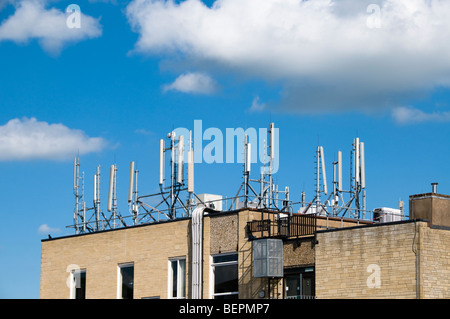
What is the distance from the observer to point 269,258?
35.1 meters

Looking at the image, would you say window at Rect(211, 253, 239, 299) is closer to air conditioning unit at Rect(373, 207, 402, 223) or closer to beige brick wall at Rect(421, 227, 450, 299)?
air conditioning unit at Rect(373, 207, 402, 223)

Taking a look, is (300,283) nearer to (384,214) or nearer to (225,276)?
(225,276)

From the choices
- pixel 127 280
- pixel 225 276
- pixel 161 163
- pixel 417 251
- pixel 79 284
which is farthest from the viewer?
pixel 161 163

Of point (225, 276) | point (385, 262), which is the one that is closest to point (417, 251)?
point (385, 262)

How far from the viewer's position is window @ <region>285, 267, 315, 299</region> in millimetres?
34562

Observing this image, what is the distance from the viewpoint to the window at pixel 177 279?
39.8 metres

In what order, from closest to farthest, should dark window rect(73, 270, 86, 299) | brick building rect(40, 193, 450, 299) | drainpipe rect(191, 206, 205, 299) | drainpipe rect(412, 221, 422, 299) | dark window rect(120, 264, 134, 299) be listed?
drainpipe rect(412, 221, 422, 299) → brick building rect(40, 193, 450, 299) → drainpipe rect(191, 206, 205, 299) → dark window rect(120, 264, 134, 299) → dark window rect(73, 270, 86, 299)

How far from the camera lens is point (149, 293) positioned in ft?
133

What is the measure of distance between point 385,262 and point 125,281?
1519 centimetres

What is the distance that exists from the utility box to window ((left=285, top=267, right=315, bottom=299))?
60cm

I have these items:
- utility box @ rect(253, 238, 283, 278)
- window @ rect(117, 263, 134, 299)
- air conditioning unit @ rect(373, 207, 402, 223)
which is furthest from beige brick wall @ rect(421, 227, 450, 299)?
window @ rect(117, 263, 134, 299)

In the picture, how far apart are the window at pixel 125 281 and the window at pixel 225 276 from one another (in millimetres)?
5369

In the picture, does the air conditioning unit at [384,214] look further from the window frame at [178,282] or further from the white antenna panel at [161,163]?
the white antenna panel at [161,163]
